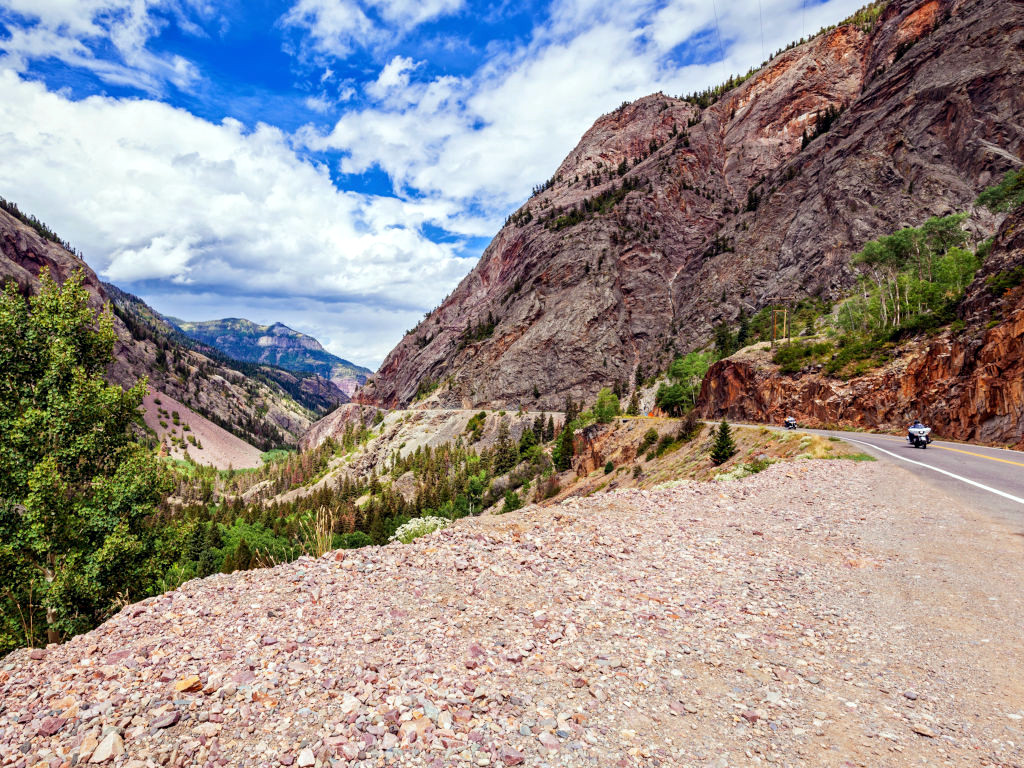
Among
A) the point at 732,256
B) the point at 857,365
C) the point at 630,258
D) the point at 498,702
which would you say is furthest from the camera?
the point at 630,258

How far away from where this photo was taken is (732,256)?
428ft

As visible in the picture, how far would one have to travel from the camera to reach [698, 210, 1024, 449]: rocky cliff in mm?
25609

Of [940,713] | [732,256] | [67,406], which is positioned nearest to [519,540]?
[940,713]

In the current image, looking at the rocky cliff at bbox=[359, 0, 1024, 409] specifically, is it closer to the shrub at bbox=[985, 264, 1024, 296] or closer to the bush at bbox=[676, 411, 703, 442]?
the bush at bbox=[676, 411, 703, 442]

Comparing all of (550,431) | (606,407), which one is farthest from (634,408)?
(550,431)

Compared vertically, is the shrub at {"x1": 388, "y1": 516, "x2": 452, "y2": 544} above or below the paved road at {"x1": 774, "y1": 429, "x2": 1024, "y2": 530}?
above

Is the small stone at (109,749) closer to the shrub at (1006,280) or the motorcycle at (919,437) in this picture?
the motorcycle at (919,437)

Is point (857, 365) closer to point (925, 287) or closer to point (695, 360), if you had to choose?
point (925, 287)

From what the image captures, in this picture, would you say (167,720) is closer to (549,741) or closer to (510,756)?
(510,756)

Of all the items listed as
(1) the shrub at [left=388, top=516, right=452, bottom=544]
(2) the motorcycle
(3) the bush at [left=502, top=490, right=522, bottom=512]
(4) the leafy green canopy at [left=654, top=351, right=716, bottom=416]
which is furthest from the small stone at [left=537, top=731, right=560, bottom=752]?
(4) the leafy green canopy at [left=654, top=351, right=716, bottom=416]

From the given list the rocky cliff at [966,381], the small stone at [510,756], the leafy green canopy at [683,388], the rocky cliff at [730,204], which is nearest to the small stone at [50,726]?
the small stone at [510,756]

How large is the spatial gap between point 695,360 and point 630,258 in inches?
2580

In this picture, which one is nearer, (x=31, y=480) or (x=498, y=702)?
(x=498, y=702)

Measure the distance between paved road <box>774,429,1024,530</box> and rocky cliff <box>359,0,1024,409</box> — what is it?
9291cm
